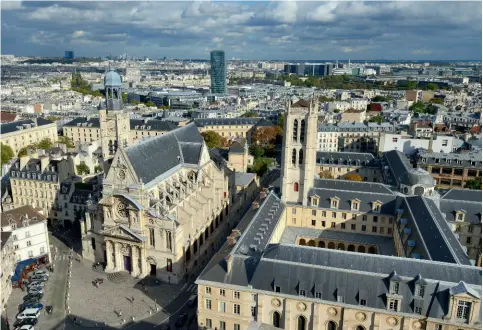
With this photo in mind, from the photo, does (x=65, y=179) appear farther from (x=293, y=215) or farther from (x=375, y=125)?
(x=375, y=125)

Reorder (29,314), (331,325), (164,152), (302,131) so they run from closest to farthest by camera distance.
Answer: (331,325) < (29,314) < (302,131) < (164,152)

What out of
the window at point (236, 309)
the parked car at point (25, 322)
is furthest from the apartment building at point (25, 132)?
the window at point (236, 309)

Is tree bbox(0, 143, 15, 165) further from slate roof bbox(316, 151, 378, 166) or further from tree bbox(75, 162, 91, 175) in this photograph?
slate roof bbox(316, 151, 378, 166)

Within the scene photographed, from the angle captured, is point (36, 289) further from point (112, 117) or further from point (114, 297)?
point (112, 117)

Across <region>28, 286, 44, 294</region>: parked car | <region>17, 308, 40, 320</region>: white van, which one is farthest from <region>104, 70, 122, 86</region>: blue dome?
<region>17, 308, 40, 320</region>: white van

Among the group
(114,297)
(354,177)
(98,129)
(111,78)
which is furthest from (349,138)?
(114,297)

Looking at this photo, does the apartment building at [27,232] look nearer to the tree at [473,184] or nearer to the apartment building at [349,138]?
the tree at [473,184]

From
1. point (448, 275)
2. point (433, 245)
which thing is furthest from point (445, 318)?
point (433, 245)
